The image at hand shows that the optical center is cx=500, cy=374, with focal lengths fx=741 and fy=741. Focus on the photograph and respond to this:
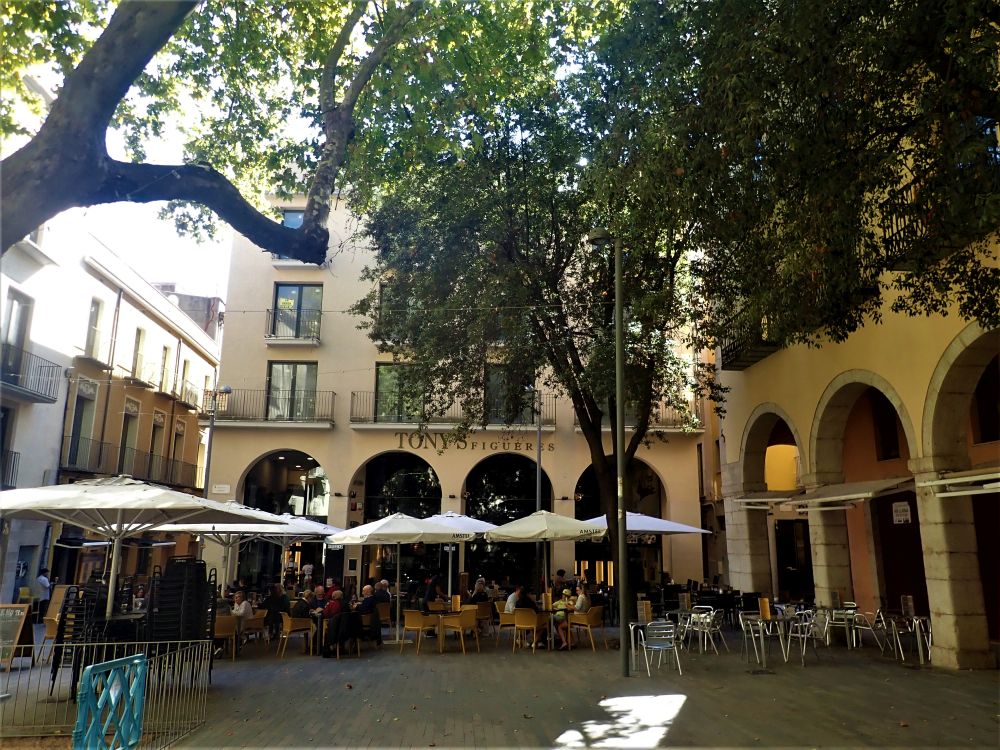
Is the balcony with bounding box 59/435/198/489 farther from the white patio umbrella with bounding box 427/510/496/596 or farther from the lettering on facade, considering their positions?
the white patio umbrella with bounding box 427/510/496/596

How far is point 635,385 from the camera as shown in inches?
587

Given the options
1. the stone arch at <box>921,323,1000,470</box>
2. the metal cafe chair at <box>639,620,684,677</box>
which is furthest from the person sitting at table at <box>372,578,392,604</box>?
the stone arch at <box>921,323,1000,470</box>

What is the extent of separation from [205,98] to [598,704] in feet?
→ 37.0

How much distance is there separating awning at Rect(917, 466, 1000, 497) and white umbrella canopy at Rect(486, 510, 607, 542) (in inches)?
248

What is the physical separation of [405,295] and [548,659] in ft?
26.6

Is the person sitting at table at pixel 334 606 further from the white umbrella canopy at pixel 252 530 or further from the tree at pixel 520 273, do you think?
the tree at pixel 520 273

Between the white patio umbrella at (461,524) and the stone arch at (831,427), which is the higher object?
the stone arch at (831,427)

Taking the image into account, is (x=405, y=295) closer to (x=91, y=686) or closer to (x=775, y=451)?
(x=91, y=686)

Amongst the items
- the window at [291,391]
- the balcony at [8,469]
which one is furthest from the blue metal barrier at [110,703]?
the window at [291,391]

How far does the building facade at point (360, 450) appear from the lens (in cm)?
2677

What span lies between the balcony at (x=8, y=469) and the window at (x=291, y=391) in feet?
26.3

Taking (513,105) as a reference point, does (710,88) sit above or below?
below

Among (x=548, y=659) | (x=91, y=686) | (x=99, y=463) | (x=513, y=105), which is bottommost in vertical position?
(x=548, y=659)

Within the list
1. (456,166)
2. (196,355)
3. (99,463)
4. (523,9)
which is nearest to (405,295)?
(456,166)
